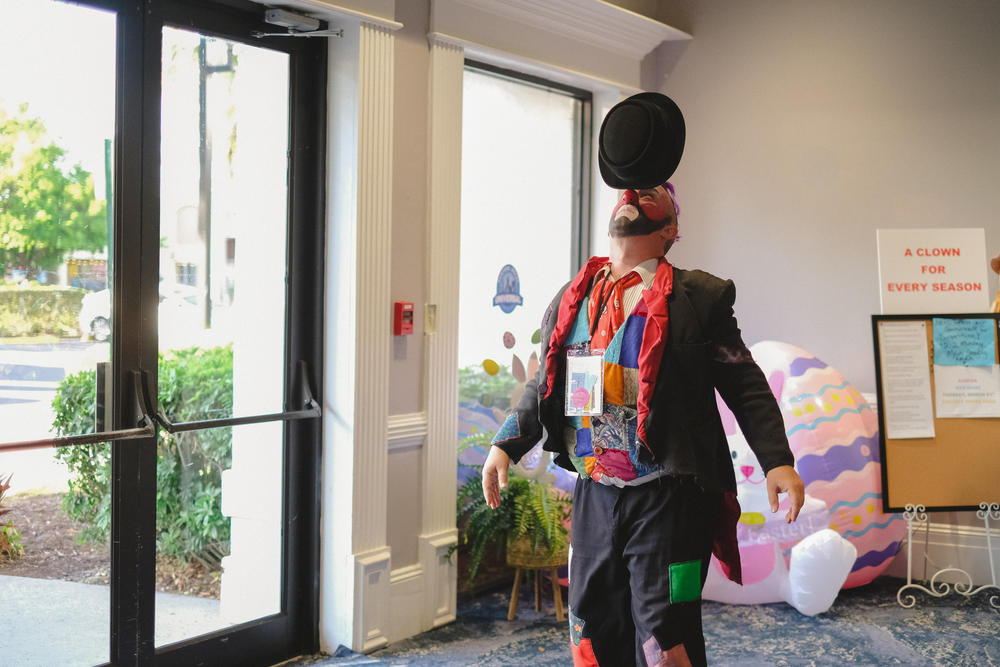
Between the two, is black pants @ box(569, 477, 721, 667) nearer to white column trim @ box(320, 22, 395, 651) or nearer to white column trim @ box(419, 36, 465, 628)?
white column trim @ box(320, 22, 395, 651)

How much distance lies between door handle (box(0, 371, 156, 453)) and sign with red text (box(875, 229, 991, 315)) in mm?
2736

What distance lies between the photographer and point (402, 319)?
3.24 m

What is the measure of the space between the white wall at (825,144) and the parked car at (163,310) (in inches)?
101

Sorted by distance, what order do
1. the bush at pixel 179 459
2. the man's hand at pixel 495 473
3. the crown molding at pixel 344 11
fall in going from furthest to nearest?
1. the crown molding at pixel 344 11
2. the bush at pixel 179 459
3. the man's hand at pixel 495 473

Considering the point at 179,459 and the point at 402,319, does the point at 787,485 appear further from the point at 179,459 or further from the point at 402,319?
the point at 179,459

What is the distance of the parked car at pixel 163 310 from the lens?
2.58m

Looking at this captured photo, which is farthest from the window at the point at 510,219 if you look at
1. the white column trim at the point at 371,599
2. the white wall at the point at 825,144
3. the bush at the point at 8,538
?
the bush at the point at 8,538

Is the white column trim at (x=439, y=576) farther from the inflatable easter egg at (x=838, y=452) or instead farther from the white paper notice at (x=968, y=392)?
the white paper notice at (x=968, y=392)

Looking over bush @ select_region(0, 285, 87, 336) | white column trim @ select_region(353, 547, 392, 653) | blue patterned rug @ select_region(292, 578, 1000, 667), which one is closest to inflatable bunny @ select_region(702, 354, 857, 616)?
blue patterned rug @ select_region(292, 578, 1000, 667)

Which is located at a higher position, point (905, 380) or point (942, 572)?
point (905, 380)

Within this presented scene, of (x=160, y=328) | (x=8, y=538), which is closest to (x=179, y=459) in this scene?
(x=160, y=328)

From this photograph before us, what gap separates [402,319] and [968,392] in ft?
7.29

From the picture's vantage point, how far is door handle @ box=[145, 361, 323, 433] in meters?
2.70

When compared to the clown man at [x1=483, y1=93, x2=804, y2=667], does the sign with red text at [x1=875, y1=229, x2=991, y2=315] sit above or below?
above
